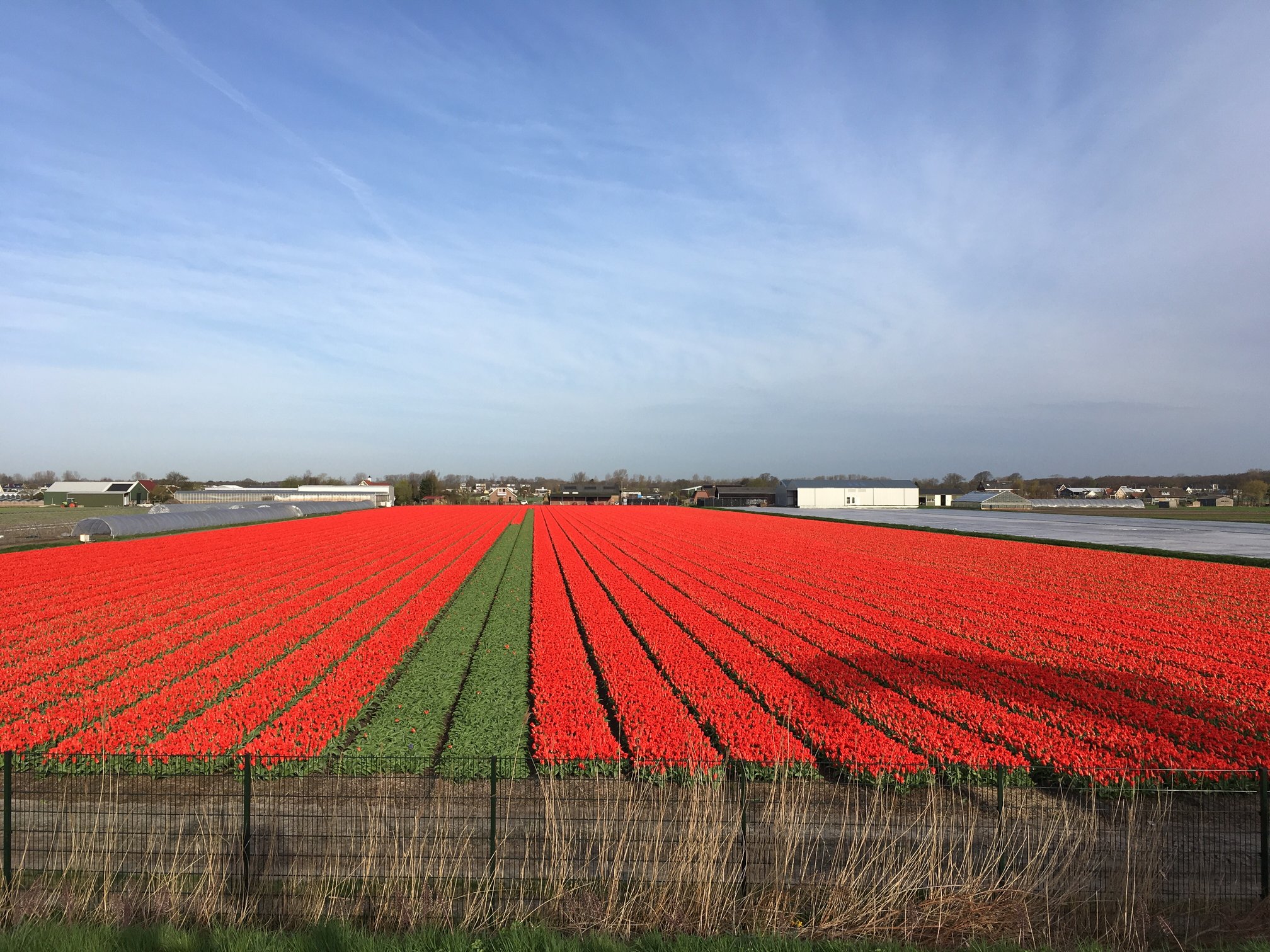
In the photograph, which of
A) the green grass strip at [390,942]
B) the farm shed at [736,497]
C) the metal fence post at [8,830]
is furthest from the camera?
the farm shed at [736,497]

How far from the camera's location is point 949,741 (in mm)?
10930

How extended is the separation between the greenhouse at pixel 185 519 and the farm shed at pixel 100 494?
171ft

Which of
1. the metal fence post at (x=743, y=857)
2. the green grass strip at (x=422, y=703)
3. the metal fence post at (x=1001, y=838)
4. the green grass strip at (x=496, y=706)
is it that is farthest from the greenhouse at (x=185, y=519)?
the metal fence post at (x=1001, y=838)

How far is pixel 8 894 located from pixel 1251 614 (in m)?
29.0

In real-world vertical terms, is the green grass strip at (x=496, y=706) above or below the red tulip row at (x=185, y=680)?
below

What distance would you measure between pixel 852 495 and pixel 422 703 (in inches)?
4328

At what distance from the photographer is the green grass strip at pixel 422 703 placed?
1066 cm

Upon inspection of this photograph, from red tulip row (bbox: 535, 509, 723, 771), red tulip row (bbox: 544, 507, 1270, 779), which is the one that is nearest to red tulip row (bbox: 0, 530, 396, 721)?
red tulip row (bbox: 535, 509, 723, 771)

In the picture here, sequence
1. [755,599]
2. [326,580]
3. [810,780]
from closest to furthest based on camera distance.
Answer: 1. [810,780]
2. [755,599]
3. [326,580]

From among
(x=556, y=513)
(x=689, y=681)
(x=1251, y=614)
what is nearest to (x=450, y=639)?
(x=689, y=681)

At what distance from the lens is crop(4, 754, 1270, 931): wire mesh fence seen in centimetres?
681

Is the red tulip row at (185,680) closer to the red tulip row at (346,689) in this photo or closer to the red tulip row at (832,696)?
the red tulip row at (346,689)

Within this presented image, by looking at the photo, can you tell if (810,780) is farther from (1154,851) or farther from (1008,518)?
(1008,518)

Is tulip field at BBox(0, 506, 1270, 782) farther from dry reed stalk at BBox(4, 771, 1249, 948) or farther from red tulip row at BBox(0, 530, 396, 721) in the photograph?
dry reed stalk at BBox(4, 771, 1249, 948)
